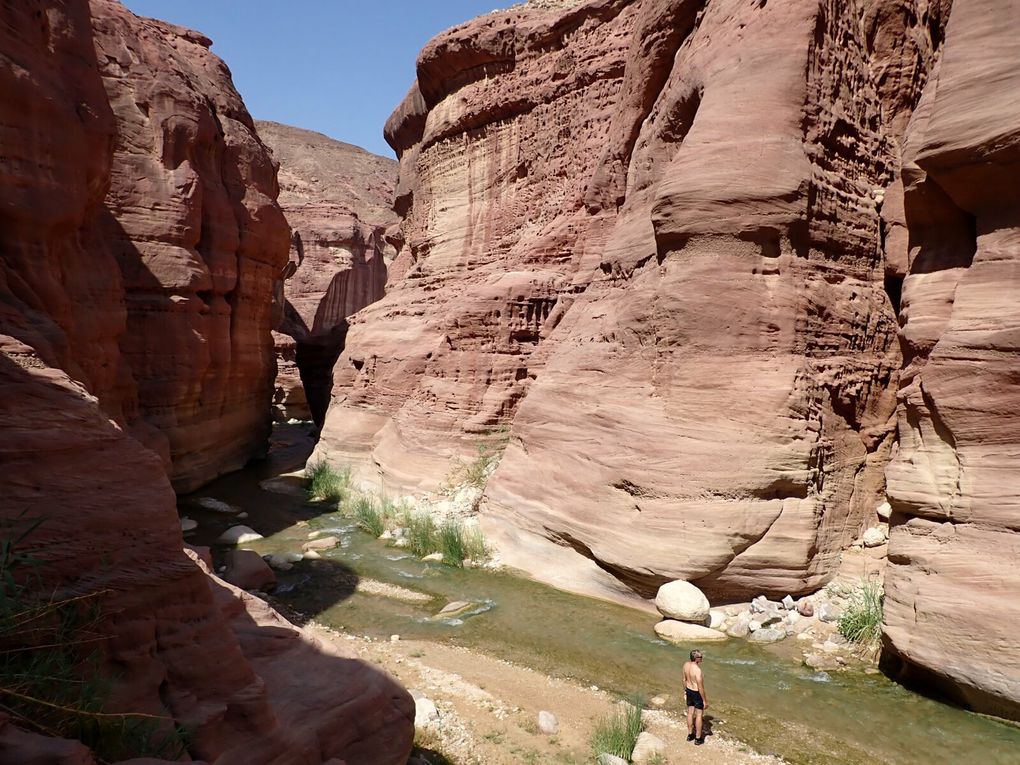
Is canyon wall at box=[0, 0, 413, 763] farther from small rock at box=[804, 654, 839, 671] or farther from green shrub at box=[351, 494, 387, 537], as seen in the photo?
small rock at box=[804, 654, 839, 671]

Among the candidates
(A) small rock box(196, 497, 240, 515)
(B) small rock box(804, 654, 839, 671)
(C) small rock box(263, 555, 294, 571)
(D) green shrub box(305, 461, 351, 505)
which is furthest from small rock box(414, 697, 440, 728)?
(A) small rock box(196, 497, 240, 515)

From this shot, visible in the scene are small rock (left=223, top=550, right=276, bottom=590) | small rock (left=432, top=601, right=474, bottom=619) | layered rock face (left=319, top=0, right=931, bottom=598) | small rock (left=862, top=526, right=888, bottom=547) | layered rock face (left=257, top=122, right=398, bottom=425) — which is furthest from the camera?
layered rock face (left=257, top=122, right=398, bottom=425)

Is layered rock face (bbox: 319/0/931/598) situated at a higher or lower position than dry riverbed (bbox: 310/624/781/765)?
higher

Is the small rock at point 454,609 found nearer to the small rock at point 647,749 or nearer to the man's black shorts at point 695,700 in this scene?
the small rock at point 647,749

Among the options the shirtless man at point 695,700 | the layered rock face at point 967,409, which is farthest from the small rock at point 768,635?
the shirtless man at point 695,700

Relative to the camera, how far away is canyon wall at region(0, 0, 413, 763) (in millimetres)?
3436

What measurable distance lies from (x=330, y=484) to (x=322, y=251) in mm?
22942

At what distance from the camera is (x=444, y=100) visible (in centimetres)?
1773

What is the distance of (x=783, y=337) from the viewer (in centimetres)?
756

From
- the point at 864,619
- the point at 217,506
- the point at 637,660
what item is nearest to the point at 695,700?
the point at 637,660

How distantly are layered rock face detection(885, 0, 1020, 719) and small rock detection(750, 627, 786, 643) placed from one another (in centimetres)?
106

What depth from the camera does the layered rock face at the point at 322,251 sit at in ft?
69.9

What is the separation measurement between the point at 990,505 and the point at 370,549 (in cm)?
828

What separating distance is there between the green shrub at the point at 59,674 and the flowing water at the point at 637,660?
4.40m
